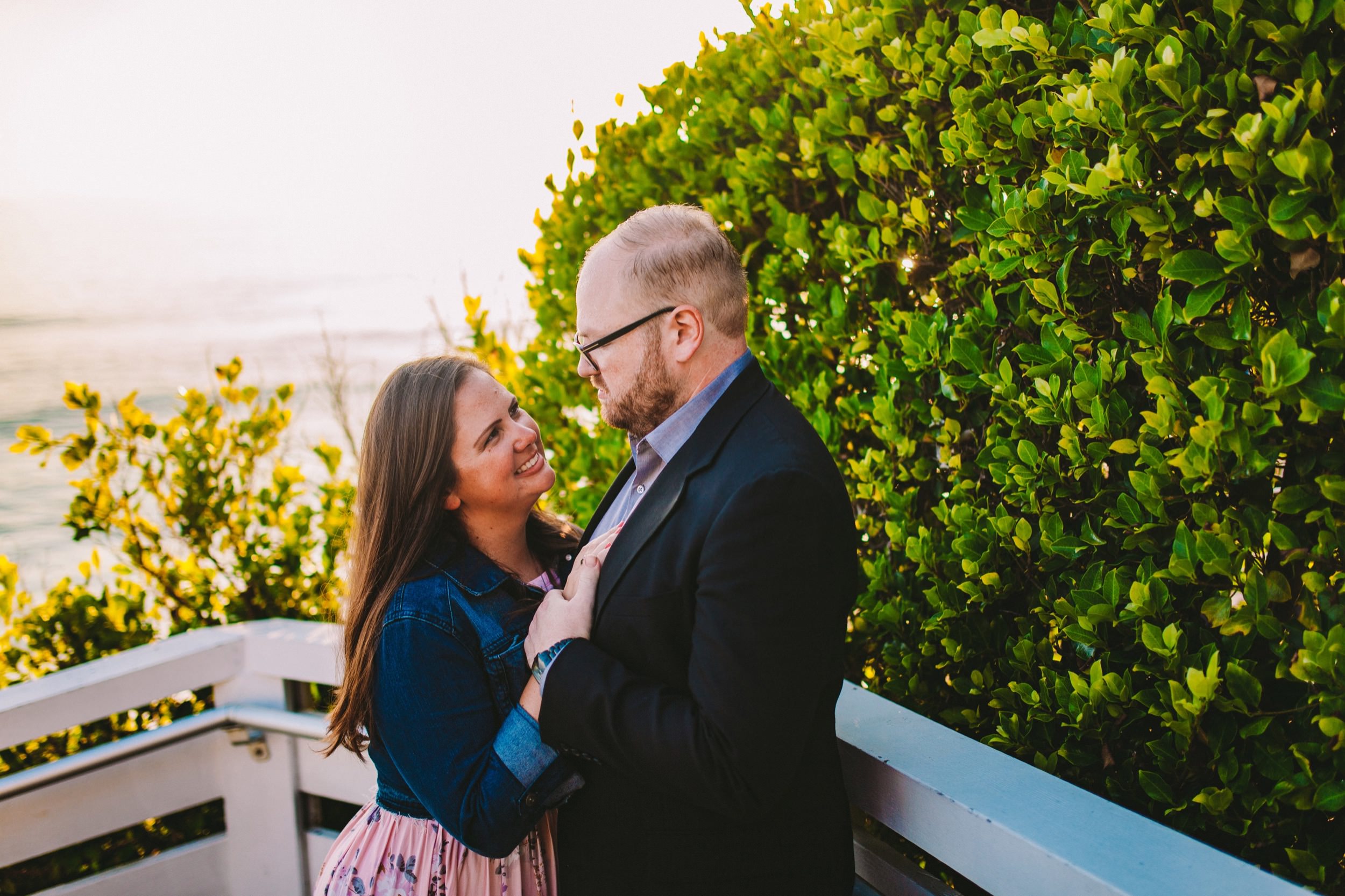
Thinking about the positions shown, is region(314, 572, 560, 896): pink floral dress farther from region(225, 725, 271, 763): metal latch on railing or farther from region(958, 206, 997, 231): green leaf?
region(958, 206, 997, 231): green leaf

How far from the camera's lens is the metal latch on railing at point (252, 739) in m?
3.42

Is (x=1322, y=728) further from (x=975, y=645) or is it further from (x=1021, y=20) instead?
(x=1021, y=20)

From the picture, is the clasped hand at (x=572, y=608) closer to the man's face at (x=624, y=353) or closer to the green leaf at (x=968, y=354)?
the man's face at (x=624, y=353)

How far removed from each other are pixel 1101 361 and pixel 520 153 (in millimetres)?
10566

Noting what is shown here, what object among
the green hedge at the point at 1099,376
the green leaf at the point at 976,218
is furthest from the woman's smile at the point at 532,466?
the green leaf at the point at 976,218

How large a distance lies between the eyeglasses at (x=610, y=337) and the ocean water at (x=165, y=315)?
158 inches

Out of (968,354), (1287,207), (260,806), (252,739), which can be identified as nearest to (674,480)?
(968,354)

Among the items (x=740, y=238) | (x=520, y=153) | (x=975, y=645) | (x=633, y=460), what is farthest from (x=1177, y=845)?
(x=520, y=153)

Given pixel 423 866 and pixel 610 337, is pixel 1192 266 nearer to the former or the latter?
pixel 610 337

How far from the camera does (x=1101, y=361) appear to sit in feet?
5.71

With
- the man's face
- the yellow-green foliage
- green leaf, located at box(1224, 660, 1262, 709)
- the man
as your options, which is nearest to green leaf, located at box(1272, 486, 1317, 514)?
green leaf, located at box(1224, 660, 1262, 709)

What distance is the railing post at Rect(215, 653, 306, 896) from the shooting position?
346cm

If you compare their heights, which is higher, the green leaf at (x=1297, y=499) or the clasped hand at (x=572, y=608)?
the clasped hand at (x=572, y=608)

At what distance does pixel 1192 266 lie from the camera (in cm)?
157
